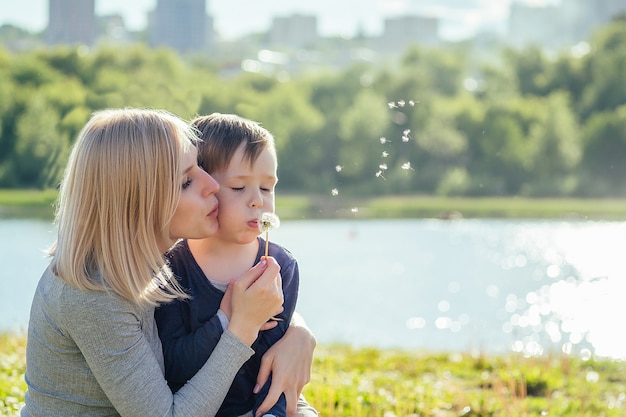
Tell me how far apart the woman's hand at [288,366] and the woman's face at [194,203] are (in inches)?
12.6

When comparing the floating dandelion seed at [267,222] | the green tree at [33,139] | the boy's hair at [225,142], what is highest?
the green tree at [33,139]

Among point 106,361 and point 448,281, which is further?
point 448,281

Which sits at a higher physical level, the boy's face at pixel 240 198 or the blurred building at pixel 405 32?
the blurred building at pixel 405 32

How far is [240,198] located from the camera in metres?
1.98

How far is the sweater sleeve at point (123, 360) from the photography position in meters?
1.71

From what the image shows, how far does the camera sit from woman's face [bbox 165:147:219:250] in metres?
1.84

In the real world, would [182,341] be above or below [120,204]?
below

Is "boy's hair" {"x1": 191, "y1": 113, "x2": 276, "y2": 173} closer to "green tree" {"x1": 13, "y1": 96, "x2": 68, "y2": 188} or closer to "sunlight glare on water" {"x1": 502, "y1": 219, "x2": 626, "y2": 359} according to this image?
"sunlight glare on water" {"x1": 502, "y1": 219, "x2": 626, "y2": 359}

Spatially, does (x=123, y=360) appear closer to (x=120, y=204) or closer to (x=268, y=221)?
(x=120, y=204)

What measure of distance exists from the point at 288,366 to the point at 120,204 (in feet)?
1.73

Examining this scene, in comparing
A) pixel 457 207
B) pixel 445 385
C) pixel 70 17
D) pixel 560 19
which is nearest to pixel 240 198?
pixel 445 385

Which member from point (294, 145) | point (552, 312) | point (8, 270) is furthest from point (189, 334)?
point (294, 145)

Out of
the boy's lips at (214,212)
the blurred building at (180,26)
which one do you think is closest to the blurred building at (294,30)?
the blurred building at (180,26)

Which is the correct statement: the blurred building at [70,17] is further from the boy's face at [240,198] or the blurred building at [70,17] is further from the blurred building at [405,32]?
the blurred building at [405,32]
